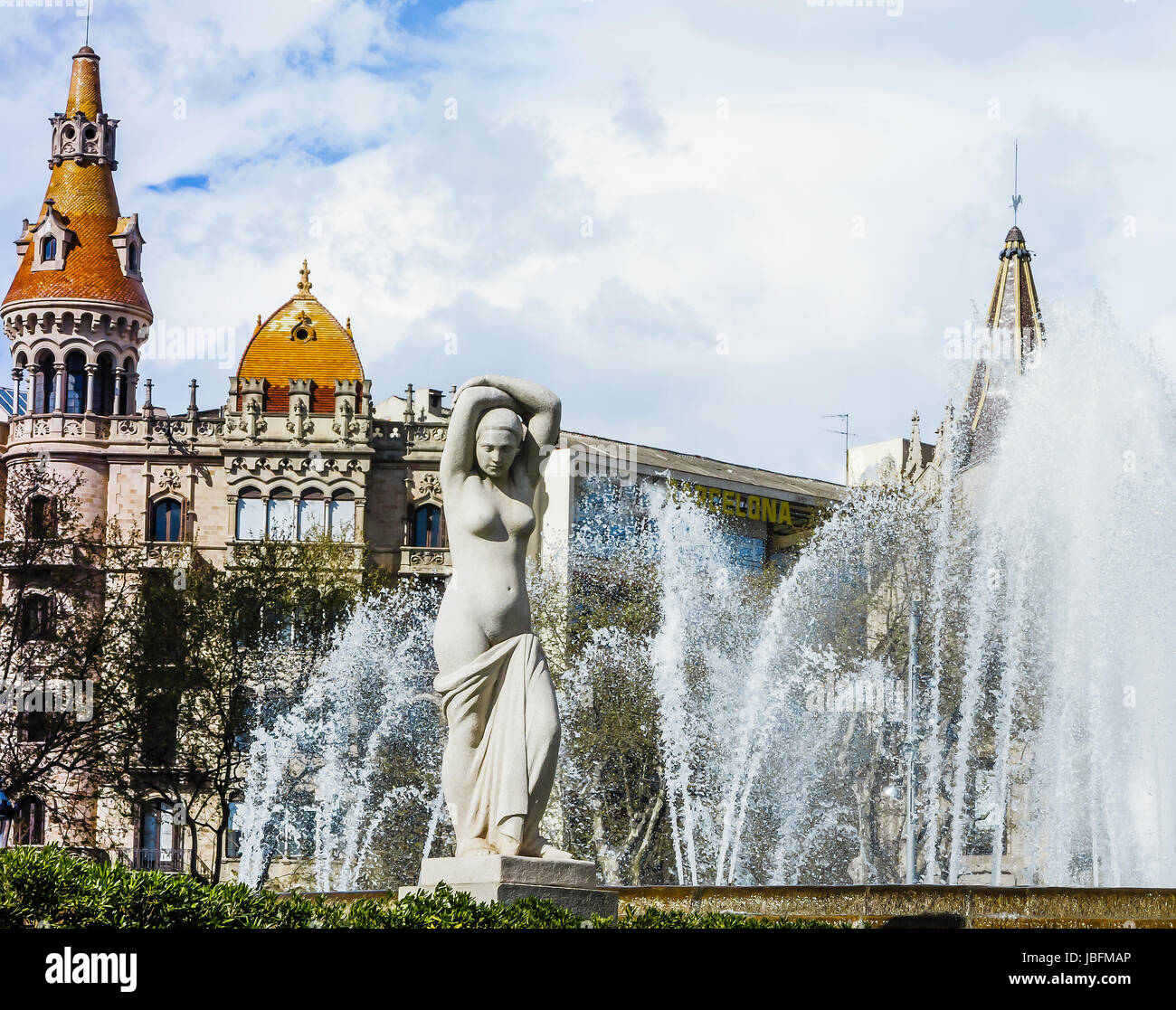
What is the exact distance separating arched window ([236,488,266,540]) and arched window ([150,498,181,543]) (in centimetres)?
263

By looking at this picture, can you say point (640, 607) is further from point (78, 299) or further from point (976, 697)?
point (78, 299)

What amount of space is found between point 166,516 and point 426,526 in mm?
8518

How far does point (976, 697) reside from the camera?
3822 centimetres

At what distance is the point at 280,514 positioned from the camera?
5609 centimetres

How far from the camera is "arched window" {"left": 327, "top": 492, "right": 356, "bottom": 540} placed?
55.5 metres

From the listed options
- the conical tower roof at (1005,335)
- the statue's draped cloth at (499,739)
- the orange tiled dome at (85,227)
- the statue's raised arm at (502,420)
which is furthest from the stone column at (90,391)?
the statue's draped cloth at (499,739)

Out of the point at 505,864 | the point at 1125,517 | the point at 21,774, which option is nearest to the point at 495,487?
the point at 505,864

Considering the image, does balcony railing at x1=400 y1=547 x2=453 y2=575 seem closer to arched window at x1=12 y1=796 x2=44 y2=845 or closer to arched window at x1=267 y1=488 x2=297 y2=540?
arched window at x1=267 y1=488 x2=297 y2=540

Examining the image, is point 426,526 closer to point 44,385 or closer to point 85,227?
point 44,385

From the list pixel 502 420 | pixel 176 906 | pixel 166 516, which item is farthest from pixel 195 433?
pixel 176 906

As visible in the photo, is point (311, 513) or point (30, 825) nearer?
point (30, 825)

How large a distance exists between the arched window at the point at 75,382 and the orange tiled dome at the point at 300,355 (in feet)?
18.2

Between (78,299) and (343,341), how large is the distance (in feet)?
30.0

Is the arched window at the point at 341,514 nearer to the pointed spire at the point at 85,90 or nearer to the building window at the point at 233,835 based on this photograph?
the building window at the point at 233,835
